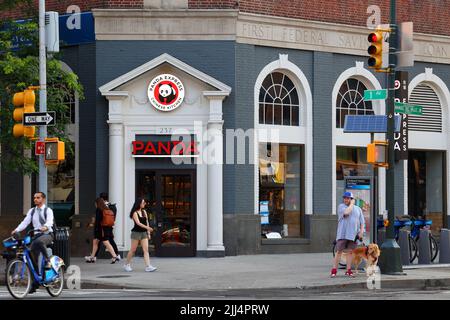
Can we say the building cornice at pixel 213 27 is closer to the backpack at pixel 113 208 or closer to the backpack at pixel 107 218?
the backpack at pixel 113 208

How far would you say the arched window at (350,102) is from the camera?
2769 centimetres

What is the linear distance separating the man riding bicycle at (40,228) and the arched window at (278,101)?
10825 mm

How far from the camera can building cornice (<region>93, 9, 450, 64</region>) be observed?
2509 cm

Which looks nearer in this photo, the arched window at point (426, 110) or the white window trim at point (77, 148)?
the white window trim at point (77, 148)

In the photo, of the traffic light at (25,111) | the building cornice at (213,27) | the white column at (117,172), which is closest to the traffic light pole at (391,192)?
the building cornice at (213,27)

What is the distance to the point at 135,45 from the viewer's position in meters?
25.2

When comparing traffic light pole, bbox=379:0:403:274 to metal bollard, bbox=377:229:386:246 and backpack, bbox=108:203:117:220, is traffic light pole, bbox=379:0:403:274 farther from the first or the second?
backpack, bbox=108:203:117:220

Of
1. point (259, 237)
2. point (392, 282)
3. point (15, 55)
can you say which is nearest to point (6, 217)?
point (15, 55)

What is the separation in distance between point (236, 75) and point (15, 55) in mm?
6038

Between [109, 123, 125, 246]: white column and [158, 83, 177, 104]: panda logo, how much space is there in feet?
4.42

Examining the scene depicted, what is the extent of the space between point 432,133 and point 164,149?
9.57 meters

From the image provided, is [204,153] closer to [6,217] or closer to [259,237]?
[259,237]

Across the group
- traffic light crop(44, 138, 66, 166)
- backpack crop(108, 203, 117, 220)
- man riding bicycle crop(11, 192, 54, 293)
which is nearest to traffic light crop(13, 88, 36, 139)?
traffic light crop(44, 138, 66, 166)

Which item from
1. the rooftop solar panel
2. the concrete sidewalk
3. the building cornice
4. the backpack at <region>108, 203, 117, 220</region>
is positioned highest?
the building cornice
